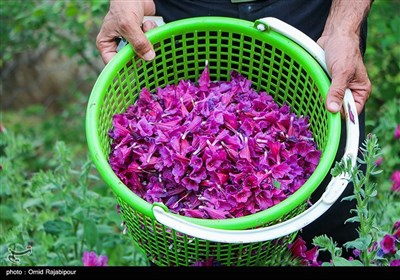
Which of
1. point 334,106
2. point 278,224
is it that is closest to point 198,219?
point 278,224

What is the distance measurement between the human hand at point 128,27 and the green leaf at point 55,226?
54cm

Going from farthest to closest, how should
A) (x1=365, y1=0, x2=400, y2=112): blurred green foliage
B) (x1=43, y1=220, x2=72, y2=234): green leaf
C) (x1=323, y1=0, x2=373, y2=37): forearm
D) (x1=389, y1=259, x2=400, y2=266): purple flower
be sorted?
(x1=365, y1=0, x2=400, y2=112): blurred green foliage < (x1=43, y1=220, x2=72, y2=234): green leaf < (x1=323, y1=0, x2=373, y2=37): forearm < (x1=389, y1=259, x2=400, y2=266): purple flower

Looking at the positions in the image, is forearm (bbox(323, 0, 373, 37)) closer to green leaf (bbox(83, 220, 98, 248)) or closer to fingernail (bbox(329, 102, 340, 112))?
fingernail (bbox(329, 102, 340, 112))

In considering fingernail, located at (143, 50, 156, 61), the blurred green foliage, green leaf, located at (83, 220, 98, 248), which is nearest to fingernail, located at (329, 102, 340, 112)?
fingernail, located at (143, 50, 156, 61)

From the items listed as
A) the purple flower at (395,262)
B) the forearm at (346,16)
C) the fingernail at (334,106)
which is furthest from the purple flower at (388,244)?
the forearm at (346,16)

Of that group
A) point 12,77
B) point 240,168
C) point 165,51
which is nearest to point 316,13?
point 165,51

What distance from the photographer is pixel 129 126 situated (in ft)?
4.96

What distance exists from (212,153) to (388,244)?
40 centimetres

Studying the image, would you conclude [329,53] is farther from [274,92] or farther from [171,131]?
[171,131]

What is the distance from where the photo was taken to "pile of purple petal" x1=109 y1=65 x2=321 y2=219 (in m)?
1.37

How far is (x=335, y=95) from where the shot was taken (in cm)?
139

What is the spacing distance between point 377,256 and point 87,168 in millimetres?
911

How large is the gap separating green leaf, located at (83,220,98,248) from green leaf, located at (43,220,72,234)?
6 centimetres
